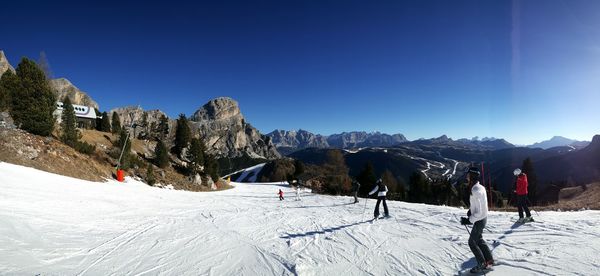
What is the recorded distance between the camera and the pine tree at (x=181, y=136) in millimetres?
58562

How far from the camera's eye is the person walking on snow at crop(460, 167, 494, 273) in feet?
21.0

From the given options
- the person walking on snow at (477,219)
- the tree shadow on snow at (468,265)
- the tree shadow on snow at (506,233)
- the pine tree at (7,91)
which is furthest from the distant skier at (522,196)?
the pine tree at (7,91)

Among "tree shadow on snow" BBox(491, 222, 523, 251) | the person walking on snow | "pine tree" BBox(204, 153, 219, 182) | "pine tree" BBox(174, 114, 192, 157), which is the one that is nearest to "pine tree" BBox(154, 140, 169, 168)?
A: "pine tree" BBox(204, 153, 219, 182)

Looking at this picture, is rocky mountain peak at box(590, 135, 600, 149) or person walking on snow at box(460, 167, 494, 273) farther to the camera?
rocky mountain peak at box(590, 135, 600, 149)

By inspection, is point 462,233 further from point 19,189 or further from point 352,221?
point 19,189

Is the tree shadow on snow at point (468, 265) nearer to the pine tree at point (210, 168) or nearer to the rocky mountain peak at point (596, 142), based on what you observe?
the pine tree at point (210, 168)

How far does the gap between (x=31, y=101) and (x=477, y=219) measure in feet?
103

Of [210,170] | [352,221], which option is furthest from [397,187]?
[352,221]

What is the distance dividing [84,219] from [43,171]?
11.5 metres

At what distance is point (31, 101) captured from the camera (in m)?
23.8

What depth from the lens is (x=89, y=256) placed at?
7.89m

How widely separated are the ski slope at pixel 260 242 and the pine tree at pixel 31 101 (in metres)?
11.7

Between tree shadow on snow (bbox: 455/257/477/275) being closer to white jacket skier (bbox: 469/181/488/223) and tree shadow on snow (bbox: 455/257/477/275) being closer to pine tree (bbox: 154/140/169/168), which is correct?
white jacket skier (bbox: 469/181/488/223)

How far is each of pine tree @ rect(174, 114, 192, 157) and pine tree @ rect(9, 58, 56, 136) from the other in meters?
33.5
